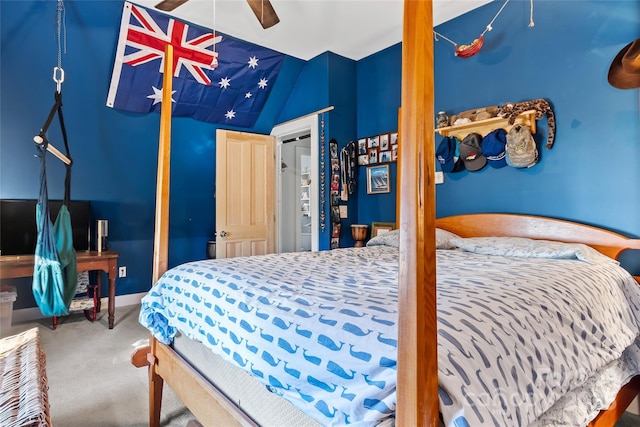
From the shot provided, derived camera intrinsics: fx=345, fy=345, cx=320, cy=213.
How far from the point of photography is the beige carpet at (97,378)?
73.2 inches

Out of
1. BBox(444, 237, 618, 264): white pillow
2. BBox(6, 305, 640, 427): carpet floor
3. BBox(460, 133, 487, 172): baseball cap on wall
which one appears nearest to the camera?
BBox(6, 305, 640, 427): carpet floor

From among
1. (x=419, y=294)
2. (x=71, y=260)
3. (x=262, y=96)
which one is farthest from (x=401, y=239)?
(x=262, y=96)

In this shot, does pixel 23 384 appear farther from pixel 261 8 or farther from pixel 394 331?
pixel 261 8

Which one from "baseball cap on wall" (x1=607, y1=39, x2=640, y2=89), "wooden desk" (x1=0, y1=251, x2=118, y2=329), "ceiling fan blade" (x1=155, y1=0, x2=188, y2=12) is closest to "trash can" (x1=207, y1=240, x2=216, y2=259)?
"wooden desk" (x1=0, y1=251, x2=118, y2=329)

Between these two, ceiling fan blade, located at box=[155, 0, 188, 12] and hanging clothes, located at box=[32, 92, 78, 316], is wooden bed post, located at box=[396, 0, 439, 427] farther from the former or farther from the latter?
hanging clothes, located at box=[32, 92, 78, 316]

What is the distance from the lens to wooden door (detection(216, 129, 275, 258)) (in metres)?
4.25

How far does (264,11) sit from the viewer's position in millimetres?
2471

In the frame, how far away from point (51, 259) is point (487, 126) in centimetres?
349

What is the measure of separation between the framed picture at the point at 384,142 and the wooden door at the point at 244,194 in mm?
1633

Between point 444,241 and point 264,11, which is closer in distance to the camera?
point 264,11

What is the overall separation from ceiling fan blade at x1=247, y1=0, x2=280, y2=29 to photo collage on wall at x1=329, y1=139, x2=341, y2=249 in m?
1.55

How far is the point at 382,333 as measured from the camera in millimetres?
835

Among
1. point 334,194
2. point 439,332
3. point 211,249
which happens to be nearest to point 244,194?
point 211,249

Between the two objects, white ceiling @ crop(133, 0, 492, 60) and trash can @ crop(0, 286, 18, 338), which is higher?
white ceiling @ crop(133, 0, 492, 60)
